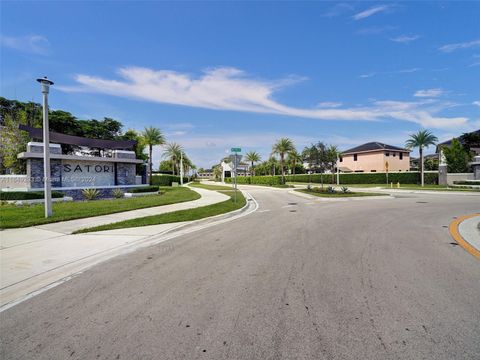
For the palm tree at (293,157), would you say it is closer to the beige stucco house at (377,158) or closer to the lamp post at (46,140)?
the beige stucco house at (377,158)

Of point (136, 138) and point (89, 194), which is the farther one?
point (136, 138)

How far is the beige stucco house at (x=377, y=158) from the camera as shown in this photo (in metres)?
57.3

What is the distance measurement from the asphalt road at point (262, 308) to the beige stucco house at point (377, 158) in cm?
5668

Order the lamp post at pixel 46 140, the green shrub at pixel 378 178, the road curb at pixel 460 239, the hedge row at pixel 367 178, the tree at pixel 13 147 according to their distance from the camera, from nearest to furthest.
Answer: the road curb at pixel 460 239, the lamp post at pixel 46 140, the tree at pixel 13 147, the green shrub at pixel 378 178, the hedge row at pixel 367 178

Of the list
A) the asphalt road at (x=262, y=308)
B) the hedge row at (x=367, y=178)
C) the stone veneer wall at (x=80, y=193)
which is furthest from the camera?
the hedge row at (x=367, y=178)

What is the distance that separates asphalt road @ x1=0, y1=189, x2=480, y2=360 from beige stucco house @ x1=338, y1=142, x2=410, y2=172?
56682 millimetres

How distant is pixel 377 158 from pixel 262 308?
62049 millimetres

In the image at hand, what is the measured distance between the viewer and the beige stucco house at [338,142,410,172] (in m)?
57.3

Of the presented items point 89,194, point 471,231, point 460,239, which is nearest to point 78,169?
point 89,194

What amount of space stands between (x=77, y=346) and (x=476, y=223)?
12.6 metres

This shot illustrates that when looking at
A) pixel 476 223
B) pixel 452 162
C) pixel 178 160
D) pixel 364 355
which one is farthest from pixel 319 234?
pixel 178 160

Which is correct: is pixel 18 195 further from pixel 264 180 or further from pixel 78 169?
pixel 264 180

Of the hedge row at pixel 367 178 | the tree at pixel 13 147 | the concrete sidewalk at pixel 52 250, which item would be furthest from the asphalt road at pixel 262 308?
the hedge row at pixel 367 178

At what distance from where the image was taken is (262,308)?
3.65 metres
